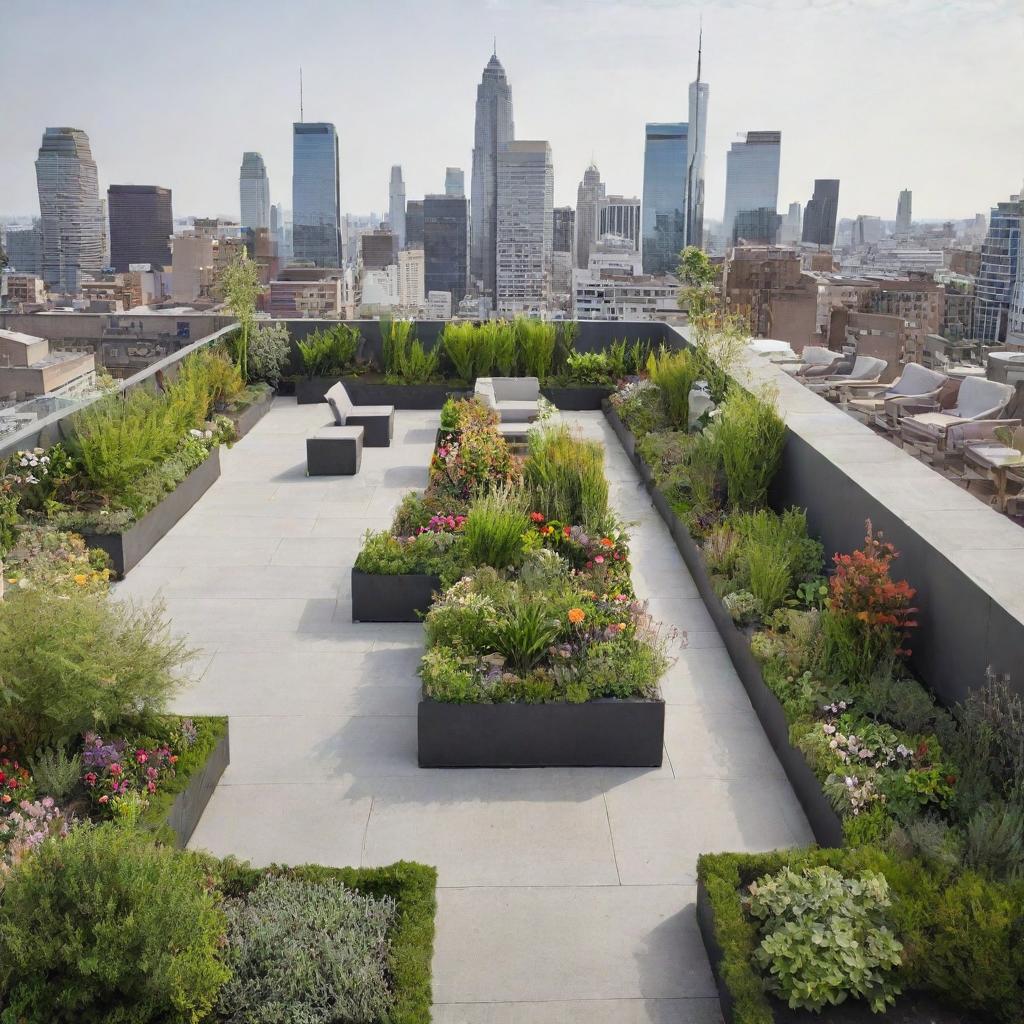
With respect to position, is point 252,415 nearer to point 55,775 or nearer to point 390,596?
point 390,596

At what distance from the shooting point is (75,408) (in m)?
7.51

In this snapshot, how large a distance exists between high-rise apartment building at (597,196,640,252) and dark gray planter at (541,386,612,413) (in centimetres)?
6608

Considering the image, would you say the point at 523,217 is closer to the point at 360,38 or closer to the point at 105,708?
the point at 360,38

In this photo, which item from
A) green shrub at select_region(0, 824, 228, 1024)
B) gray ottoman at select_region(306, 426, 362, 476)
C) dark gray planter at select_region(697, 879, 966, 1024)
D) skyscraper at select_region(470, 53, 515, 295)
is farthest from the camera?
skyscraper at select_region(470, 53, 515, 295)

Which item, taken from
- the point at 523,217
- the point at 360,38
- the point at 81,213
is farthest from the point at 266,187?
the point at 360,38

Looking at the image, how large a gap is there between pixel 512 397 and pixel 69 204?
7177cm

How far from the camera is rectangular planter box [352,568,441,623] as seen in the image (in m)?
5.86

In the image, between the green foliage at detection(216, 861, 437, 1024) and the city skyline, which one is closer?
the green foliage at detection(216, 861, 437, 1024)

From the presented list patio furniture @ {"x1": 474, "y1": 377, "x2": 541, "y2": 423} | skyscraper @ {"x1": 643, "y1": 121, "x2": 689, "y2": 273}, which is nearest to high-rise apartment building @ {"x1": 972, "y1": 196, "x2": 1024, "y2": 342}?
patio furniture @ {"x1": 474, "y1": 377, "x2": 541, "y2": 423}

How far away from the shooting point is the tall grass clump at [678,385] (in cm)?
934

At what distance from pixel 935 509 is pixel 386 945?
3257 millimetres

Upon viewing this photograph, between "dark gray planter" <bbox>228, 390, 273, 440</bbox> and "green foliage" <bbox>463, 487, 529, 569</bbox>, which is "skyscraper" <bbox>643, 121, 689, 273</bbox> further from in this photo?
"green foliage" <bbox>463, 487, 529, 569</bbox>

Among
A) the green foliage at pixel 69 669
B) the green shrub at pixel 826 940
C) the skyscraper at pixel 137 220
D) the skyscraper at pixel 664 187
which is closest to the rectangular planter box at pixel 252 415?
the green foliage at pixel 69 669

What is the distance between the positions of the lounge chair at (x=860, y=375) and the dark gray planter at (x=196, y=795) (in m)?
7.55
